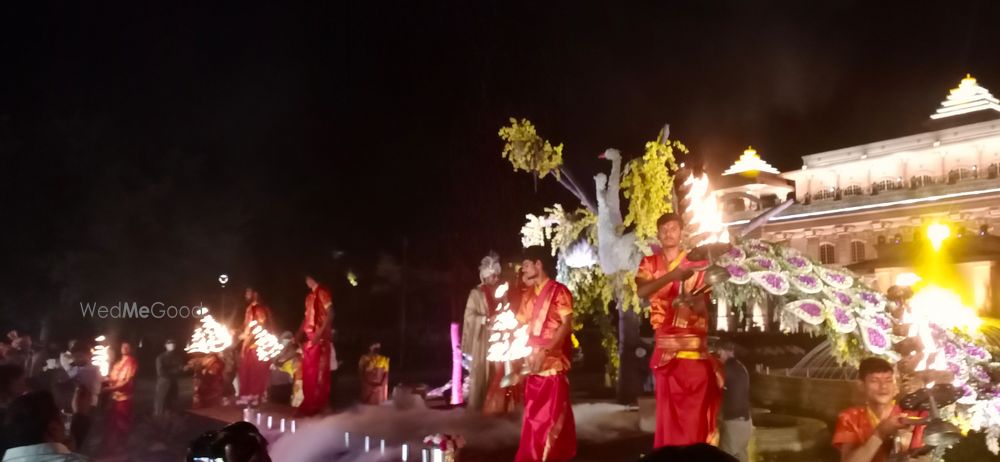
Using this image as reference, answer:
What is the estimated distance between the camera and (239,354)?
13828mm

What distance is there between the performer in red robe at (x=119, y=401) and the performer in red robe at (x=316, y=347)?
238 cm

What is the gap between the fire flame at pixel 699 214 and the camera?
5594 mm

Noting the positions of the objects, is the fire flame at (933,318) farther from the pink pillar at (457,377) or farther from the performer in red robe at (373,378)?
the performer in red robe at (373,378)

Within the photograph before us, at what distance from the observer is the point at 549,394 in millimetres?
6570

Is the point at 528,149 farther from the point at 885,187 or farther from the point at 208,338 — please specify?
the point at 885,187

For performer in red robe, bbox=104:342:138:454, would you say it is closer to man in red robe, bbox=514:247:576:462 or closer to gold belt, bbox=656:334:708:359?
man in red robe, bbox=514:247:576:462

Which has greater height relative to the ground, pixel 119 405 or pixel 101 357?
pixel 101 357

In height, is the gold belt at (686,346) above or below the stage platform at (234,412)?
above

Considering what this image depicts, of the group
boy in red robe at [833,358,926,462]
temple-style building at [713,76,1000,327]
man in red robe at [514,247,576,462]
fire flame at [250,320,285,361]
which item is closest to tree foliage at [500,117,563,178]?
fire flame at [250,320,285,361]

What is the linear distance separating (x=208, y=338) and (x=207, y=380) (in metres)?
0.72

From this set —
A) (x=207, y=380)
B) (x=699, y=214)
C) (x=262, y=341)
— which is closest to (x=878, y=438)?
(x=699, y=214)

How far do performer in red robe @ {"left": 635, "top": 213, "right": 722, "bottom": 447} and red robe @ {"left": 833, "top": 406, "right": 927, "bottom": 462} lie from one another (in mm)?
950

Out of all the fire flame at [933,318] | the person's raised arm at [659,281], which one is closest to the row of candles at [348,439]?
the person's raised arm at [659,281]

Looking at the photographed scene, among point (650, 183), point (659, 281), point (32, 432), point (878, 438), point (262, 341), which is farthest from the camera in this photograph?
point (650, 183)
